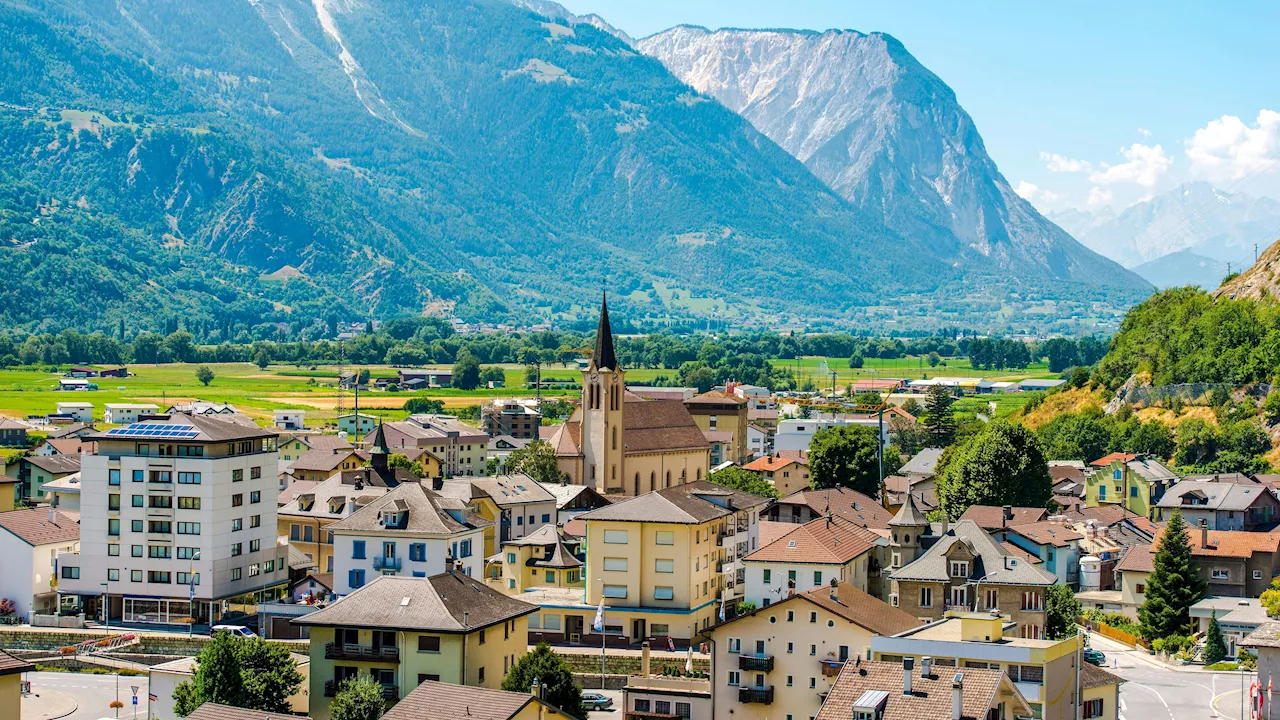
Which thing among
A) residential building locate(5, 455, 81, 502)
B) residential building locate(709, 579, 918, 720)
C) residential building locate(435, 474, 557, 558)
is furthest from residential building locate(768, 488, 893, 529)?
residential building locate(5, 455, 81, 502)

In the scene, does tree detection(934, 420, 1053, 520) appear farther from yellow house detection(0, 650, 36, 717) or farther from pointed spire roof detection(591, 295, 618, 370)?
yellow house detection(0, 650, 36, 717)

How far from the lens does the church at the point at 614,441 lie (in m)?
119

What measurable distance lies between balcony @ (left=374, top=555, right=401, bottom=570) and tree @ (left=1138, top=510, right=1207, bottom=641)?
110 feet

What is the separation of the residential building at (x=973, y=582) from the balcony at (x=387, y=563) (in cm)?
2081

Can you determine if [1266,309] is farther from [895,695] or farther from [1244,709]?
[895,695]

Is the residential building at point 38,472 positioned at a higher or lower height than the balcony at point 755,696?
higher

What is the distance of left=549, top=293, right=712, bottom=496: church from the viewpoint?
11856cm

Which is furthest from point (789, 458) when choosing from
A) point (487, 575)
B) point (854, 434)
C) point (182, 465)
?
point (182, 465)

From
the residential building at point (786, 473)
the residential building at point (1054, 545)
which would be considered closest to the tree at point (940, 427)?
the residential building at point (786, 473)

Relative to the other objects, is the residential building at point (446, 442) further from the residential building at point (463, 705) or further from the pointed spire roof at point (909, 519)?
the residential building at point (463, 705)

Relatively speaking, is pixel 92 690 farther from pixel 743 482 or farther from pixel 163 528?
pixel 743 482

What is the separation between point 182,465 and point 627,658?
2453cm

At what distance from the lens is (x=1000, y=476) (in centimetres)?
10219

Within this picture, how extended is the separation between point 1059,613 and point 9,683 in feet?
137
